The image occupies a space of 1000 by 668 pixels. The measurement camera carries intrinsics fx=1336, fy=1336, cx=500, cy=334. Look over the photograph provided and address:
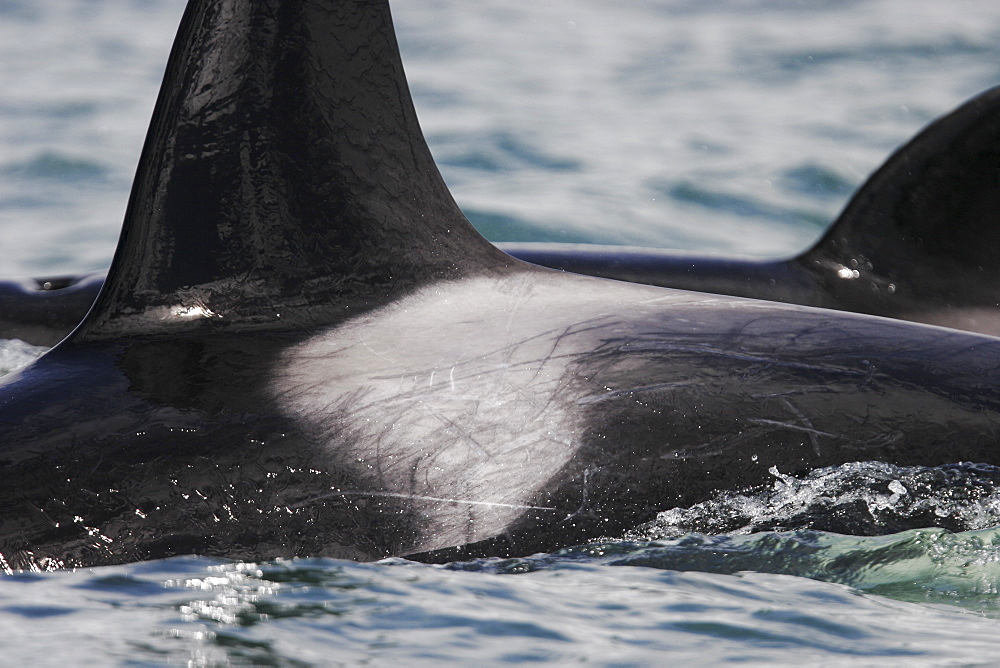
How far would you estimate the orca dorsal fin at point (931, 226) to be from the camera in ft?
19.5

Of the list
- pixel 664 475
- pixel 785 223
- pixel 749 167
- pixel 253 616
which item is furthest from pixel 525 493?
pixel 749 167

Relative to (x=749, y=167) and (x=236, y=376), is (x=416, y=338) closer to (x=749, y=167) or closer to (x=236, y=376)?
(x=236, y=376)

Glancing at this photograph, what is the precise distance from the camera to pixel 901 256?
6199mm

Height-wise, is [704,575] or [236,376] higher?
[236,376]

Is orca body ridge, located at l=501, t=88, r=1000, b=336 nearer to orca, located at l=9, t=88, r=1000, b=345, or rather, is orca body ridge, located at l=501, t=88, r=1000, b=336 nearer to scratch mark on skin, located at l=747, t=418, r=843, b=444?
orca, located at l=9, t=88, r=1000, b=345

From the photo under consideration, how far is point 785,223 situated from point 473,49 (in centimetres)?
548

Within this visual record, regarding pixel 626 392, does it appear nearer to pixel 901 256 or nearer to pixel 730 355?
pixel 730 355

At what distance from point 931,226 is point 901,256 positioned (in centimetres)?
19

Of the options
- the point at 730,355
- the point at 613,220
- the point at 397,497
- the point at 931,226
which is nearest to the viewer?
the point at 397,497

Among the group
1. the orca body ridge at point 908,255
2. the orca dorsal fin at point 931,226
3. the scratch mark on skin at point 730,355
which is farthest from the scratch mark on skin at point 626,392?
the orca dorsal fin at point 931,226

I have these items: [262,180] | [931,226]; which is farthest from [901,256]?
[262,180]

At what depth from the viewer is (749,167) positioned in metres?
10.9

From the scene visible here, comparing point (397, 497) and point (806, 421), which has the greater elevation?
point (806, 421)

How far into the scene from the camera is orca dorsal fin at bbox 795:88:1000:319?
5.96 meters
